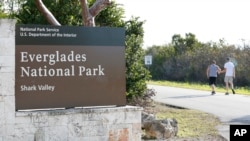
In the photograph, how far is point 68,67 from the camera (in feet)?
28.5

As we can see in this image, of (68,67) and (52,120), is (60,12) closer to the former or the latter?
(68,67)

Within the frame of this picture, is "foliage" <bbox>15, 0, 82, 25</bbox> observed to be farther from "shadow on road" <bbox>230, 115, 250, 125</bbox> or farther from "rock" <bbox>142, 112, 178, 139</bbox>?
"rock" <bbox>142, 112, 178, 139</bbox>

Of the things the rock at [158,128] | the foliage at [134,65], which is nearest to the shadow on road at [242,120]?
the foliage at [134,65]

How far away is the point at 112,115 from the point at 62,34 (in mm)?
1621

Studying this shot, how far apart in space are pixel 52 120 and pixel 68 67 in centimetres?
96

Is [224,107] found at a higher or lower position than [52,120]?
lower

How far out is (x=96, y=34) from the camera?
8.89 metres

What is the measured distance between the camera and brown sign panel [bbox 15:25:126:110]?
830 centimetres

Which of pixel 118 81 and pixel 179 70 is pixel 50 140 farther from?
pixel 179 70

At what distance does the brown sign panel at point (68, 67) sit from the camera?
27.2 feet

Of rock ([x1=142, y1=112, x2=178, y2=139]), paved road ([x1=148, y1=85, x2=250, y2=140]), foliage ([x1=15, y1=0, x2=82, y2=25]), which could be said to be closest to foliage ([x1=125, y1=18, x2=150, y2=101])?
foliage ([x1=15, y1=0, x2=82, y2=25])

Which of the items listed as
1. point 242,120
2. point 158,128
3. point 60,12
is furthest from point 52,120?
point 60,12

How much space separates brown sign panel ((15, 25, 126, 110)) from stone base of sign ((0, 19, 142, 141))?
0.18m

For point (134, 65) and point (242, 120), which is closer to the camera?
point (242, 120)
